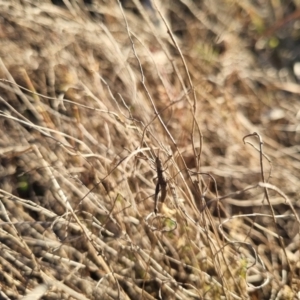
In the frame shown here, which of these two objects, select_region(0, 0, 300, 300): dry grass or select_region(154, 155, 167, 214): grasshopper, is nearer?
select_region(154, 155, 167, 214): grasshopper

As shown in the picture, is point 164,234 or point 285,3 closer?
point 164,234

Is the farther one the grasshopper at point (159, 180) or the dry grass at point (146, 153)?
the dry grass at point (146, 153)

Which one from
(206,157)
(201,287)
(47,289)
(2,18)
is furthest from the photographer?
(2,18)

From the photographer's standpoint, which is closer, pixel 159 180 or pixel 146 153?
A: pixel 159 180

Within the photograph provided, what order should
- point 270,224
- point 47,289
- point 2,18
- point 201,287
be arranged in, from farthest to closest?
point 2,18
point 270,224
point 201,287
point 47,289

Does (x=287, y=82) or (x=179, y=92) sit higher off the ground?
(x=179, y=92)

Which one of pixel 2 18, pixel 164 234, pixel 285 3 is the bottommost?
pixel 164 234

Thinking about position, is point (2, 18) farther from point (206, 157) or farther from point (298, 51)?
point (298, 51)

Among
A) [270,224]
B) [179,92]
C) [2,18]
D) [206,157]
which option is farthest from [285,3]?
[2,18]
